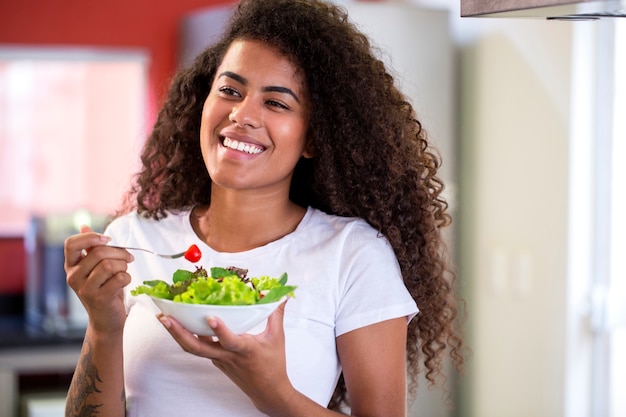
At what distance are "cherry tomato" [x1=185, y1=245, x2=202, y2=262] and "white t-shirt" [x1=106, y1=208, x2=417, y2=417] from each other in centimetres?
10

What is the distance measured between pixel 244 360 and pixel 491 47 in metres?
2.37

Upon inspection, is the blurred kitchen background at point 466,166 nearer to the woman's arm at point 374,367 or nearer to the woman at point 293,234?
the woman at point 293,234

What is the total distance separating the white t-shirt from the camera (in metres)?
1.76

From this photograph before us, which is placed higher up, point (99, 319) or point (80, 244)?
point (80, 244)

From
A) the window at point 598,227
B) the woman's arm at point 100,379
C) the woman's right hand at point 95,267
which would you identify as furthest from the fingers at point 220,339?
the window at point 598,227

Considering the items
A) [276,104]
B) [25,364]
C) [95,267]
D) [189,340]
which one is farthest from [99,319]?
[25,364]

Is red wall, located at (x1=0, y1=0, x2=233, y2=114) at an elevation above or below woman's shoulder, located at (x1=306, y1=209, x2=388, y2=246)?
above

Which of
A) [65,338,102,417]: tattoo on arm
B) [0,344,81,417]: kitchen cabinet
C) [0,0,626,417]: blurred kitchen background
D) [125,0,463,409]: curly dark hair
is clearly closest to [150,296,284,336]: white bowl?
[65,338,102,417]: tattoo on arm

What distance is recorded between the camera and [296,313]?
1.78 m

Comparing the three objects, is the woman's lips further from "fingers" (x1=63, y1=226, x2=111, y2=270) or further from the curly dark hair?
"fingers" (x1=63, y1=226, x2=111, y2=270)

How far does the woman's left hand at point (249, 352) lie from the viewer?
4.91ft

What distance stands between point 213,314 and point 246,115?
1.42 feet

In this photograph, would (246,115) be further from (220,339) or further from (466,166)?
(466,166)

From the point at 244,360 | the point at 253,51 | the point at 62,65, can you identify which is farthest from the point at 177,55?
the point at 244,360
